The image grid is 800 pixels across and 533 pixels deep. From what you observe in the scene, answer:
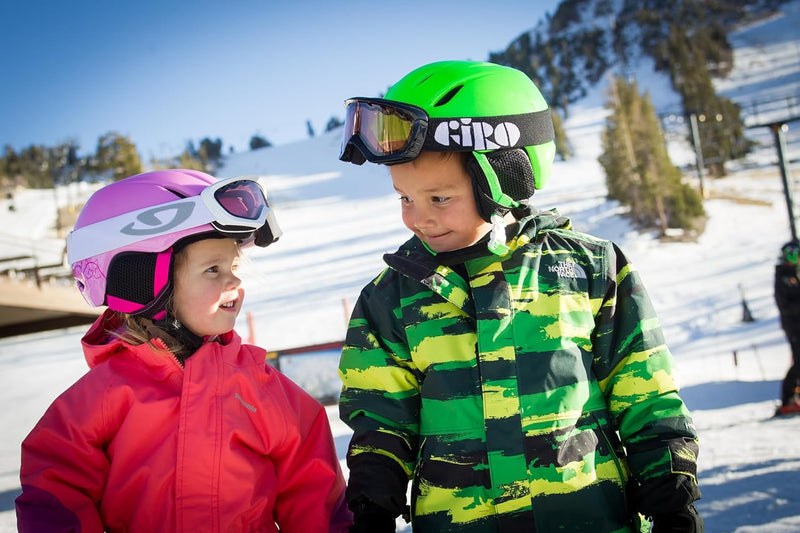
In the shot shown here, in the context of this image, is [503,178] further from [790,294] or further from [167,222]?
[790,294]

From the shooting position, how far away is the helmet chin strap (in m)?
2.08

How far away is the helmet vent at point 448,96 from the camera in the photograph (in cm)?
217

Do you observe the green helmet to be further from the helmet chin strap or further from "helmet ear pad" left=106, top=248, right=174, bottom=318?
"helmet ear pad" left=106, top=248, right=174, bottom=318

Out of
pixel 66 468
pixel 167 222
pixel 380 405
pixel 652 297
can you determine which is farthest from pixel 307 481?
pixel 652 297

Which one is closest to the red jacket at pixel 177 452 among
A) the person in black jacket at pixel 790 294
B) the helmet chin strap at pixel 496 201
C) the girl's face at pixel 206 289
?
the girl's face at pixel 206 289

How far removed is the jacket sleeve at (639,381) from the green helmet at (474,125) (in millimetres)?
457

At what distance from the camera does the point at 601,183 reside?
33.9 m

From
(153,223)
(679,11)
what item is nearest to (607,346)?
(153,223)

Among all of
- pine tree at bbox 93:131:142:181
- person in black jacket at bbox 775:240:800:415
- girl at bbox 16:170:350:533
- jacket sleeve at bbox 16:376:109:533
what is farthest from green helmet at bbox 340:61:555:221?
pine tree at bbox 93:131:142:181

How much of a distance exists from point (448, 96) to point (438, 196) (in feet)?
1.22

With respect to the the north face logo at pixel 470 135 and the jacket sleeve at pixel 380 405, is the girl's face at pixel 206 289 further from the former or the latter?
the the north face logo at pixel 470 135

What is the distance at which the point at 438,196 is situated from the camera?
2174 mm

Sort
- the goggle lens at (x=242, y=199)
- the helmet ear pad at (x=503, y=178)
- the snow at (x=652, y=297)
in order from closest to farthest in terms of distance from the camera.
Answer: the helmet ear pad at (x=503, y=178), the goggle lens at (x=242, y=199), the snow at (x=652, y=297)

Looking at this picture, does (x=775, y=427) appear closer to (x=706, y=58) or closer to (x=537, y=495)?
(x=537, y=495)
